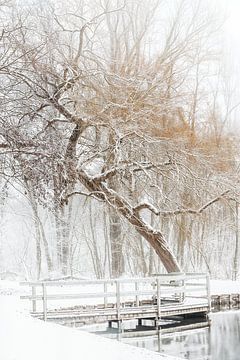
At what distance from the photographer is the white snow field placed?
626 cm

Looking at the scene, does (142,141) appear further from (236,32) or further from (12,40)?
(236,32)

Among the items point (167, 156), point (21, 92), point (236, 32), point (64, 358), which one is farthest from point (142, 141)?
point (236, 32)

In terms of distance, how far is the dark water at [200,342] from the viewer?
37.5 feet

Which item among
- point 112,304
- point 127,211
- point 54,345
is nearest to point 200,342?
point 112,304

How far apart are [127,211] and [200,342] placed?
6.74 metres

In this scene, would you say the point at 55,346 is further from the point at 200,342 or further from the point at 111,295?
the point at 111,295

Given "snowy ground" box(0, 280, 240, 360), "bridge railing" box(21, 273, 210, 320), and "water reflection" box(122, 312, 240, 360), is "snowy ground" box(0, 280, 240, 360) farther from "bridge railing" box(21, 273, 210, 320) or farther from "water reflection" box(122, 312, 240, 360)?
"bridge railing" box(21, 273, 210, 320)

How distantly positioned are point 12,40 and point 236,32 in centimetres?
2123

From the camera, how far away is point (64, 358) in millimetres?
6109

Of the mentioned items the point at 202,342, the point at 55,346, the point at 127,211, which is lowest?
the point at 202,342

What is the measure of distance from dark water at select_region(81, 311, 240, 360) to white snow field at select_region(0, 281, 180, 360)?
171 inches

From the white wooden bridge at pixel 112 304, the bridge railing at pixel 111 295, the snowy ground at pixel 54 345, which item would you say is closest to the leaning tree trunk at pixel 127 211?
the bridge railing at pixel 111 295

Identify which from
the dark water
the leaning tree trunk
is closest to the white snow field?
the dark water

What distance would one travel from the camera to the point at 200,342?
12914mm
